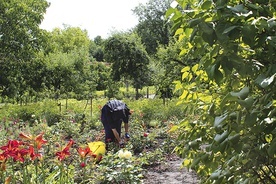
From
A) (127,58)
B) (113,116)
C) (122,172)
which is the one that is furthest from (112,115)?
(127,58)

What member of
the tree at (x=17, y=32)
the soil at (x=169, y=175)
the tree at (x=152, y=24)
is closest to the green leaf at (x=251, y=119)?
the soil at (x=169, y=175)

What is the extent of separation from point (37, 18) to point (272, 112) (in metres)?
17.7

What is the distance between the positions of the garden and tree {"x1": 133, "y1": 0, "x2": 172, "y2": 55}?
1251 inches

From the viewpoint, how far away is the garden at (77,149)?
378 cm

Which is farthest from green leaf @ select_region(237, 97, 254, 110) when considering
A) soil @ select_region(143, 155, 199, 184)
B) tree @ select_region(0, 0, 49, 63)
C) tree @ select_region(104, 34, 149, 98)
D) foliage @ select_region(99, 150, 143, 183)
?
tree @ select_region(104, 34, 149, 98)

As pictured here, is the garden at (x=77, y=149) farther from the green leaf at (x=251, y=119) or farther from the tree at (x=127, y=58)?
the tree at (x=127, y=58)

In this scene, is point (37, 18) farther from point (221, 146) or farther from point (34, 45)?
point (221, 146)

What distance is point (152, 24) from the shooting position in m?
46.7

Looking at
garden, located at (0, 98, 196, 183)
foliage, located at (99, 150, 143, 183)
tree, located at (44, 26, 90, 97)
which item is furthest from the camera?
tree, located at (44, 26, 90, 97)

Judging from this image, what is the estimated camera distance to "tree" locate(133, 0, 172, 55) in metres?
45.6

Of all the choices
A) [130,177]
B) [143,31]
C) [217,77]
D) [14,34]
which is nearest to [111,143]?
[130,177]

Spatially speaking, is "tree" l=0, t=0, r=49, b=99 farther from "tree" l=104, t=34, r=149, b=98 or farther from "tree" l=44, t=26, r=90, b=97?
"tree" l=104, t=34, r=149, b=98

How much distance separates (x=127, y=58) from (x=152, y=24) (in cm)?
2434

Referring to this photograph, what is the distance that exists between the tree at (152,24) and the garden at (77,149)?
31783 mm
